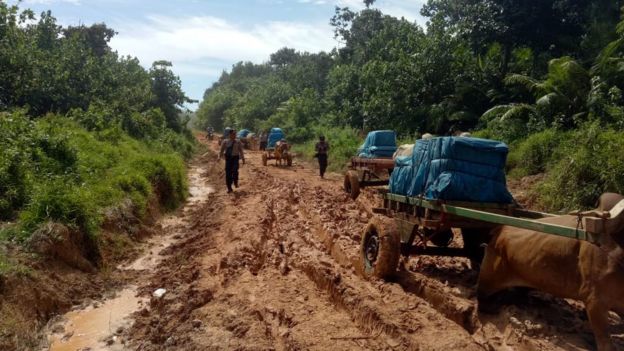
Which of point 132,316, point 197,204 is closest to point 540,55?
point 197,204

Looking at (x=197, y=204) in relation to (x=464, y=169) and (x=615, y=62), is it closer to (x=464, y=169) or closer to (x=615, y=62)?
(x=464, y=169)

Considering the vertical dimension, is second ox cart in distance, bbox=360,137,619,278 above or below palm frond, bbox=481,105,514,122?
below

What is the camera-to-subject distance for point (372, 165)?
43.8 ft

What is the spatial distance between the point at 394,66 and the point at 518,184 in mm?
12337

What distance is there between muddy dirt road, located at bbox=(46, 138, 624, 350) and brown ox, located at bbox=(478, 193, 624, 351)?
35 centimetres

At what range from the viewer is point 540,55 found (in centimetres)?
2072

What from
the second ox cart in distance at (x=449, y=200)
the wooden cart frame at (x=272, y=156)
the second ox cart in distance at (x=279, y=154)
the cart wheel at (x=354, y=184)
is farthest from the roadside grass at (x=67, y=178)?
the wooden cart frame at (x=272, y=156)

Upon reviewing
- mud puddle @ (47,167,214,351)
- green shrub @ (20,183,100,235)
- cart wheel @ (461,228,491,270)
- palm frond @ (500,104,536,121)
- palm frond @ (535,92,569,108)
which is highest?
palm frond @ (535,92,569,108)

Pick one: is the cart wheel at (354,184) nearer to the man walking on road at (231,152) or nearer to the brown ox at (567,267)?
the man walking on road at (231,152)

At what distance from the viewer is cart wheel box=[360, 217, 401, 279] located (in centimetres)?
618

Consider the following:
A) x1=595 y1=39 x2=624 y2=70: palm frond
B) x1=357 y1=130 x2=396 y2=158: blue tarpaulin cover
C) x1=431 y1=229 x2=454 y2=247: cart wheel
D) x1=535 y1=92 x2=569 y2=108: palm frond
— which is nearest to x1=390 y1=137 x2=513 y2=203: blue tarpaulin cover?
x1=431 y1=229 x2=454 y2=247: cart wheel

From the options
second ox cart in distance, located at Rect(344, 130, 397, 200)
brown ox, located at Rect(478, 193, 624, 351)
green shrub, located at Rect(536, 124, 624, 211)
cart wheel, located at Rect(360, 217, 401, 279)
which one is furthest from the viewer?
second ox cart in distance, located at Rect(344, 130, 397, 200)

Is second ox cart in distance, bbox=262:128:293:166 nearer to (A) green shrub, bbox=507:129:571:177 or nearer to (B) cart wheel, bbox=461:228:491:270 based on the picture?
(A) green shrub, bbox=507:129:571:177

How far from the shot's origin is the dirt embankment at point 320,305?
4.74 meters
